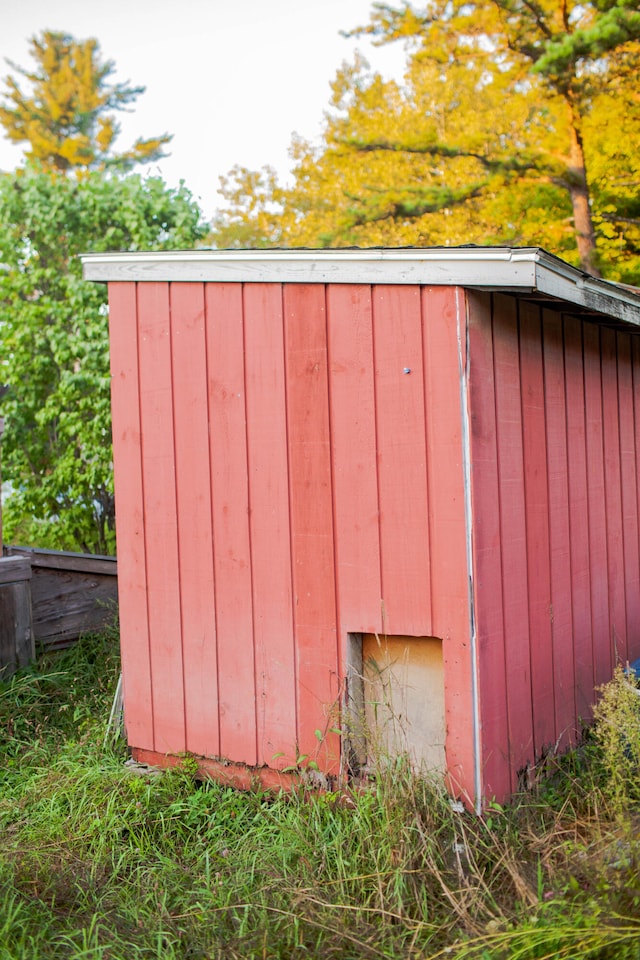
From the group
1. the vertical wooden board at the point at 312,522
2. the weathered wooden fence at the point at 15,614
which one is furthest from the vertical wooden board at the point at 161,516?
the weathered wooden fence at the point at 15,614

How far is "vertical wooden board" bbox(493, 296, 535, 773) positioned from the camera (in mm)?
4082

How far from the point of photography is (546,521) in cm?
449

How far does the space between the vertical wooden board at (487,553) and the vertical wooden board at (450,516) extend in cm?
5

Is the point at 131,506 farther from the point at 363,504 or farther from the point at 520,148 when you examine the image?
the point at 520,148

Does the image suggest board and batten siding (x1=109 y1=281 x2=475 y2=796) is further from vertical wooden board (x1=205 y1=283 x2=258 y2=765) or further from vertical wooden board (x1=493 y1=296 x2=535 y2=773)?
vertical wooden board (x1=493 y1=296 x2=535 y2=773)

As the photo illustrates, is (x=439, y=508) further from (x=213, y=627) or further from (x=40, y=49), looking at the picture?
(x=40, y=49)

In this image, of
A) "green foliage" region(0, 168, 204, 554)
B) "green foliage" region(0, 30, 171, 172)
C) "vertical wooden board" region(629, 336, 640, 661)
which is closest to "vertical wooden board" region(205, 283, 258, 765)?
"vertical wooden board" region(629, 336, 640, 661)

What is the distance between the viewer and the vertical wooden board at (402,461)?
3998 millimetres

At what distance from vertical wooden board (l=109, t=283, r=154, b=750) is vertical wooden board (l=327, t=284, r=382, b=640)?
136cm

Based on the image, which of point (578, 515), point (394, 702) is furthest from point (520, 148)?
point (394, 702)

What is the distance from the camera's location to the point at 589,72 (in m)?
14.0

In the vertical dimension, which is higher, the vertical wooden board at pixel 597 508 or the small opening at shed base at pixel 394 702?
the vertical wooden board at pixel 597 508

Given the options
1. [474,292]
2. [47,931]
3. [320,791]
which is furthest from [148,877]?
[474,292]

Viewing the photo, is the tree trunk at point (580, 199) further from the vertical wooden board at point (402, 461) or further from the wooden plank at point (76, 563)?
the vertical wooden board at point (402, 461)
